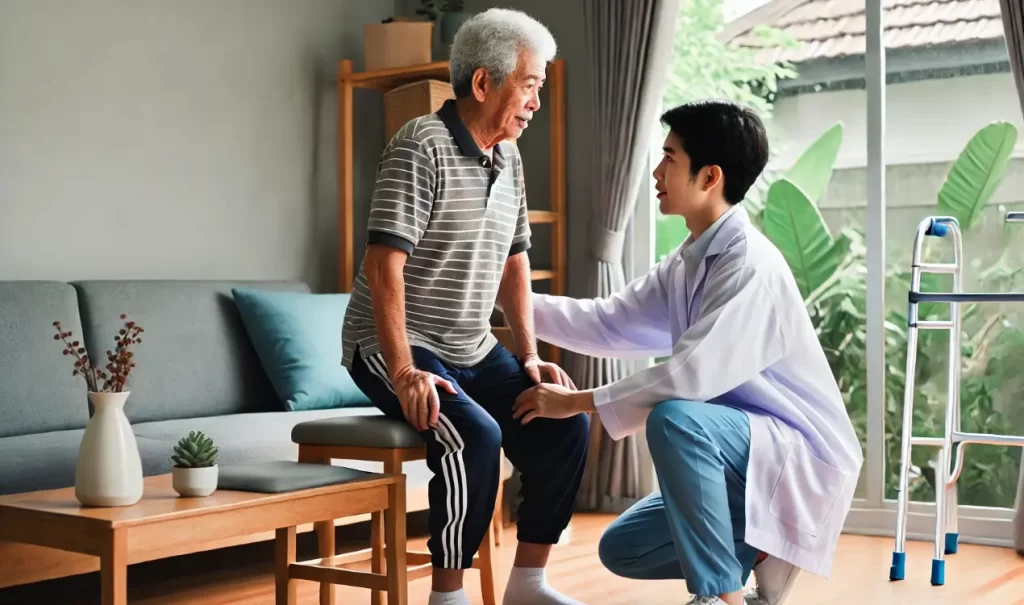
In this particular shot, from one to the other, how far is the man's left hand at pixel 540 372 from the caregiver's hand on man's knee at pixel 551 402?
95 millimetres

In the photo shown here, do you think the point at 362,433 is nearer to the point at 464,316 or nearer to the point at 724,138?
the point at 464,316

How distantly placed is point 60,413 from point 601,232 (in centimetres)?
200

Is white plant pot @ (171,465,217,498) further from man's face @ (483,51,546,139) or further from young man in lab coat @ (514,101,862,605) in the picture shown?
man's face @ (483,51,546,139)

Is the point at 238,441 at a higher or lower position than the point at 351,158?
lower

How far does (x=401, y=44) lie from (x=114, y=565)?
9.42 feet

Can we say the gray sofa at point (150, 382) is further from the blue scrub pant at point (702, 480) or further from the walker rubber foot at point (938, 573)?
the walker rubber foot at point (938, 573)

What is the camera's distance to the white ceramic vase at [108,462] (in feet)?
6.94

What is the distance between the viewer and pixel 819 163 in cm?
415

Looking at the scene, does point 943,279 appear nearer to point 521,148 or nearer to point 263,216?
point 521,148

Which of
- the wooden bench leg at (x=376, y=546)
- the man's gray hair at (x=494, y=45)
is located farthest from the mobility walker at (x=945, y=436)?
the wooden bench leg at (x=376, y=546)

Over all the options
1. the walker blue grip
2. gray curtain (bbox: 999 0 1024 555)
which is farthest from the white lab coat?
gray curtain (bbox: 999 0 1024 555)

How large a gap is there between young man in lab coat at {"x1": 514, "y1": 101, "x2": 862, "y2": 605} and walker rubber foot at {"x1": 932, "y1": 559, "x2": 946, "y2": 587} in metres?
0.88

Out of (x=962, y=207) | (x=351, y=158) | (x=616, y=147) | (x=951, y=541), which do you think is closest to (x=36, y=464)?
(x=351, y=158)

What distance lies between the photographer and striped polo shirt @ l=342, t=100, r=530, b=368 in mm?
2348
